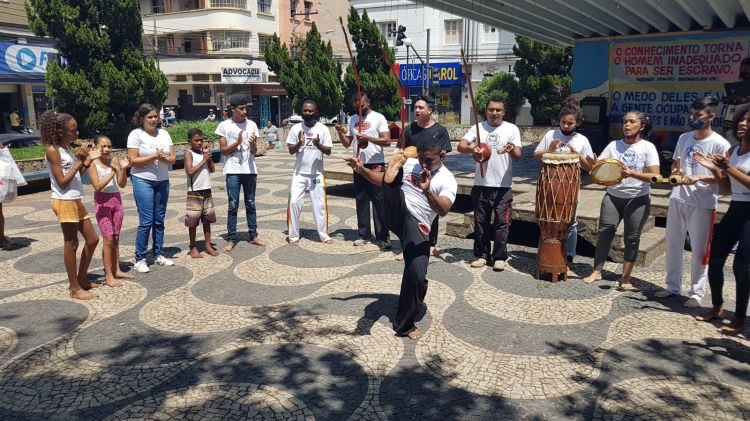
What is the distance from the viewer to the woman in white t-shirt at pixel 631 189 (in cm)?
547

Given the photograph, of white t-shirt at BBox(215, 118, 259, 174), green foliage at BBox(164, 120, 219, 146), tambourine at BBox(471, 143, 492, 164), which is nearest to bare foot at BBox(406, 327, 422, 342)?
tambourine at BBox(471, 143, 492, 164)

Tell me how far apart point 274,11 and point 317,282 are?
38.3 m

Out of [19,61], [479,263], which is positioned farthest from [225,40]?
[479,263]

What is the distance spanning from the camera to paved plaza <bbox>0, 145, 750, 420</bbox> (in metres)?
3.60

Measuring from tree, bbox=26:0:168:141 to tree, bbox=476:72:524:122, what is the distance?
16.7 metres

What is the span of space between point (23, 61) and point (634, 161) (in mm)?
24927

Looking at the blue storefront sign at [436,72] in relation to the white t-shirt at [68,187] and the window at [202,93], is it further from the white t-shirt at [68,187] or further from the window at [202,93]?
the white t-shirt at [68,187]

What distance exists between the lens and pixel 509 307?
5.32 metres

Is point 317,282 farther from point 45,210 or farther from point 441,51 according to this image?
point 441,51

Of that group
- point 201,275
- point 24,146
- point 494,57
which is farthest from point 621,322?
point 494,57

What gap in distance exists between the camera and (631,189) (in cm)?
557

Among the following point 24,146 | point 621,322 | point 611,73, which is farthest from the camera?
point 24,146

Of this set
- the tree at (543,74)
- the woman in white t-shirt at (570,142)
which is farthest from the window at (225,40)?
the woman in white t-shirt at (570,142)

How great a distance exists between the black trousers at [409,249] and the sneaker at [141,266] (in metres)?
3.45
